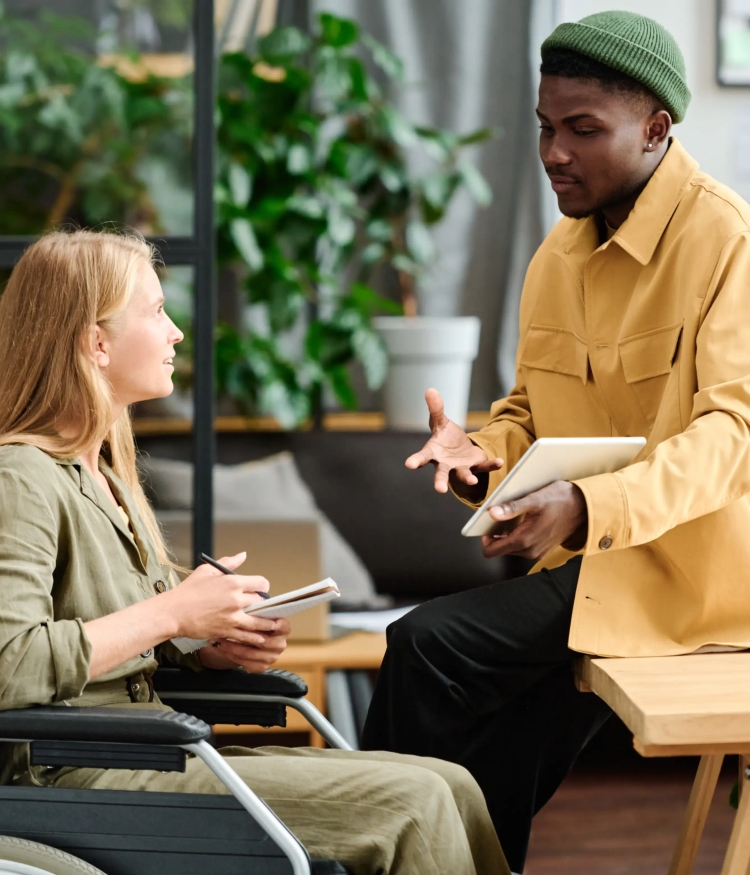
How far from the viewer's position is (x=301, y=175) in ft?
11.9

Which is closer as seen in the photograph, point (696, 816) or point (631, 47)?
point (631, 47)

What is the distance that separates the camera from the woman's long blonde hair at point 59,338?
145 centimetres

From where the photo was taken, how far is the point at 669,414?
157 cm

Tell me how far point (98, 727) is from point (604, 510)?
645 mm

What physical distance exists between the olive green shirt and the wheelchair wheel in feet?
0.49

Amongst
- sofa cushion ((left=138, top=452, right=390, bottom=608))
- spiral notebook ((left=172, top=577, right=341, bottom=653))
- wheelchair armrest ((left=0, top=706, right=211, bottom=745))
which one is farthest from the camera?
sofa cushion ((left=138, top=452, right=390, bottom=608))

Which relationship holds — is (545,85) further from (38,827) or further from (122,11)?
(122,11)

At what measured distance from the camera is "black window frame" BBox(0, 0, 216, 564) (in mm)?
2730

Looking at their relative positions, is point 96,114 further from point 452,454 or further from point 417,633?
point 417,633

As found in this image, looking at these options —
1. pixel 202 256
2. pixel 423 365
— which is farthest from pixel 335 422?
pixel 202 256

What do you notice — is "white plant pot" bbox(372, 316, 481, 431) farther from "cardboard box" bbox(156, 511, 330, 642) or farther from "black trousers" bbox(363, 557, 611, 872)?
"black trousers" bbox(363, 557, 611, 872)

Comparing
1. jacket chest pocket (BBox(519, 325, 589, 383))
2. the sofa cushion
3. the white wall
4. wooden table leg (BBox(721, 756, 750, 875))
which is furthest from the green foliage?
wooden table leg (BBox(721, 756, 750, 875))

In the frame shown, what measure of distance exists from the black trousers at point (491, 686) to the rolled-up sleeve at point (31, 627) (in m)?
0.54

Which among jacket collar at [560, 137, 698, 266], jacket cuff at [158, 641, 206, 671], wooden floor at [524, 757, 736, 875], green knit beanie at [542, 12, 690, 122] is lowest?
wooden floor at [524, 757, 736, 875]
